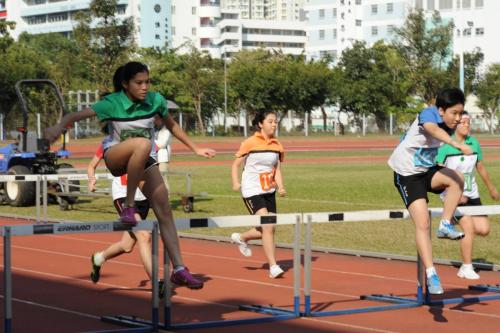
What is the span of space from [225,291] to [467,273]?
9.21 feet

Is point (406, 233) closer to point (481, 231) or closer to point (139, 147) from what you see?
point (481, 231)

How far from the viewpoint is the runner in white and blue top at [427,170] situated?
9844 mm

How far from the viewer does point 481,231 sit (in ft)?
41.3

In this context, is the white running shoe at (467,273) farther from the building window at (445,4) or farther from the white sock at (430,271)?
the building window at (445,4)

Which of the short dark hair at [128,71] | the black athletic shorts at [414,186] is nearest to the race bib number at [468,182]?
the black athletic shorts at [414,186]

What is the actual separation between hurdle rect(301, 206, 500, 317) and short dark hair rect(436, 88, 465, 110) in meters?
1.04

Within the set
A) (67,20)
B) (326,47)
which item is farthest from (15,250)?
(67,20)

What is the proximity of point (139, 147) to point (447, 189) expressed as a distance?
3383 mm

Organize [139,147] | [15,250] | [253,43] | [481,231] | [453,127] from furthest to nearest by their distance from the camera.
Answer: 1. [253,43]
2. [15,250]
3. [481,231]
4. [453,127]
5. [139,147]

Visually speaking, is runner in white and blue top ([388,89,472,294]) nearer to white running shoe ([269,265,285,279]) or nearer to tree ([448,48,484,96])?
white running shoe ([269,265,285,279])

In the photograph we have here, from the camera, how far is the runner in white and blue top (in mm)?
9844

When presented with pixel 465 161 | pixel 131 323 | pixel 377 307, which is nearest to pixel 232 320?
pixel 131 323

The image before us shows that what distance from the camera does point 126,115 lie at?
28.1ft

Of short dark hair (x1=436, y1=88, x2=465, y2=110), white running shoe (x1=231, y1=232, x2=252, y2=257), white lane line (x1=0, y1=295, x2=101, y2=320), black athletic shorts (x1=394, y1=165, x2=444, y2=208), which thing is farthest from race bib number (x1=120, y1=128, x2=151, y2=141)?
white running shoe (x1=231, y1=232, x2=252, y2=257)
